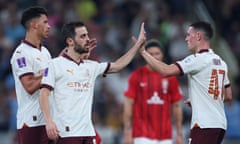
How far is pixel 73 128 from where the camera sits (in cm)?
1319

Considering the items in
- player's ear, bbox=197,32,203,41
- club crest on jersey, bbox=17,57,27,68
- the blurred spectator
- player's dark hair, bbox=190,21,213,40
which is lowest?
the blurred spectator

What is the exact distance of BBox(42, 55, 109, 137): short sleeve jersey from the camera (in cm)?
1319

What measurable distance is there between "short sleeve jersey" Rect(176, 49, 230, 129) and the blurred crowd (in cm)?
609

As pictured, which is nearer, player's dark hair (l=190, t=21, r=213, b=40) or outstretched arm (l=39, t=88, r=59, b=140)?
outstretched arm (l=39, t=88, r=59, b=140)

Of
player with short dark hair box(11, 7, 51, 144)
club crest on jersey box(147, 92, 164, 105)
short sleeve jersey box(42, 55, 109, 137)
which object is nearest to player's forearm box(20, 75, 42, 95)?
player with short dark hair box(11, 7, 51, 144)

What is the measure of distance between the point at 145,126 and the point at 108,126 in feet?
12.7

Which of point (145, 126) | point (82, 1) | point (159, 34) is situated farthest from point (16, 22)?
point (145, 126)

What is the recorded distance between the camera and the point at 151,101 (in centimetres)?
1612

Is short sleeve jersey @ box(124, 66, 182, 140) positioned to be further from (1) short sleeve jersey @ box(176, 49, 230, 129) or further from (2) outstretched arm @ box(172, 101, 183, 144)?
(1) short sleeve jersey @ box(176, 49, 230, 129)

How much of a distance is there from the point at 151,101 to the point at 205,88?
8.89ft

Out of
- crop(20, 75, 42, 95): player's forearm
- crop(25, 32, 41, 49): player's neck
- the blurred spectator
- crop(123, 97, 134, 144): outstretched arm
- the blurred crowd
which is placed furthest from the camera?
the blurred crowd

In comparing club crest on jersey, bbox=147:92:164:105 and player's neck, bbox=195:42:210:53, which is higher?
player's neck, bbox=195:42:210:53

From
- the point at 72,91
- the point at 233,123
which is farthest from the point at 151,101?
the point at 233,123

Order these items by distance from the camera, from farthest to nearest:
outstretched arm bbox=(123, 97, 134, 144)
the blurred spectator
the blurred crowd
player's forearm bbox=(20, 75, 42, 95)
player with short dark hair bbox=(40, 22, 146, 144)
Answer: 1. the blurred crowd
2. the blurred spectator
3. outstretched arm bbox=(123, 97, 134, 144)
4. player's forearm bbox=(20, 75, 42, 95)
5. player with short dark hair bbox=(40, 22, 146, 144)
